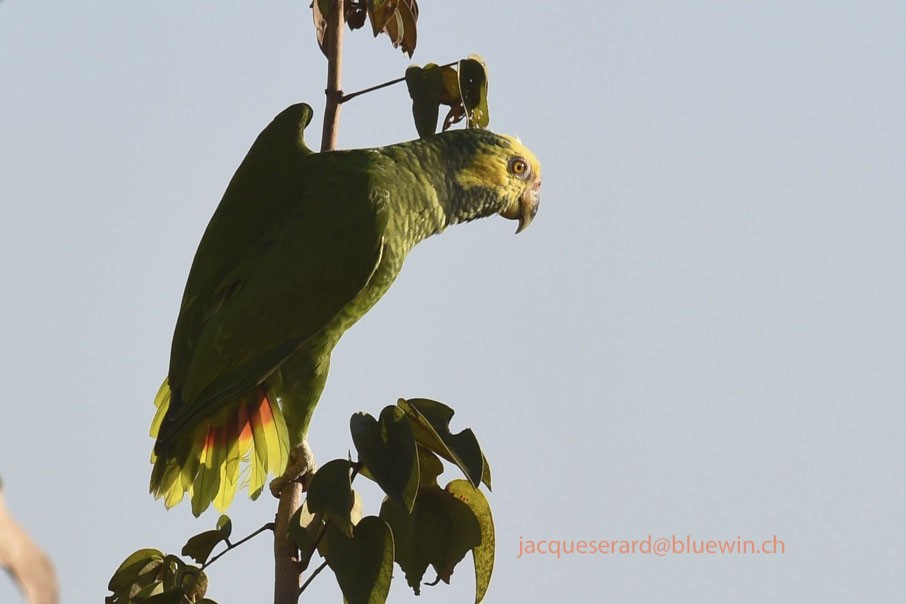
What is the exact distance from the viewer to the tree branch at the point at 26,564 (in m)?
0.38

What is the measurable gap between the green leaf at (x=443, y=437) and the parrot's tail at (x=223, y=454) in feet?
1.97

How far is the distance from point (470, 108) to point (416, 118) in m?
0.13

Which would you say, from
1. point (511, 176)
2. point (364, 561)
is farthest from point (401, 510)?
point (511, 176)

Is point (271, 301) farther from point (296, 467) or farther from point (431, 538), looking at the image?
point (431, 538)

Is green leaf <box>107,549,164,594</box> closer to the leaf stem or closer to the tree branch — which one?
the leaf stem

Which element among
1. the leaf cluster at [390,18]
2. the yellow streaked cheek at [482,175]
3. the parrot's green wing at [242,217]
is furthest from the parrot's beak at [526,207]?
the parrot's green wing at [242,217]

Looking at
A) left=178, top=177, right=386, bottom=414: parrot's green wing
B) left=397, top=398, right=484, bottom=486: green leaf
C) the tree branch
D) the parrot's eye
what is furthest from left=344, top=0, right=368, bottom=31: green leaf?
the tree branch

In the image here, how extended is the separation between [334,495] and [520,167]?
132cm

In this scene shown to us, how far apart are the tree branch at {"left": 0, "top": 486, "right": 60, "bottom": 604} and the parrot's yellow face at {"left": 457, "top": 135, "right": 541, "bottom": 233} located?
2121 millimetres

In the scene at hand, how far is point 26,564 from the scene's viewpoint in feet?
1.31

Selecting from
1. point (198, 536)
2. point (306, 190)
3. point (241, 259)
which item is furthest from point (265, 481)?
point (306, 190)

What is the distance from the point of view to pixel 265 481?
213cm

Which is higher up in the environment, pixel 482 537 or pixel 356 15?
pixel 356 15

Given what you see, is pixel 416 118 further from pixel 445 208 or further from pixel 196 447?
pixel 196 447
